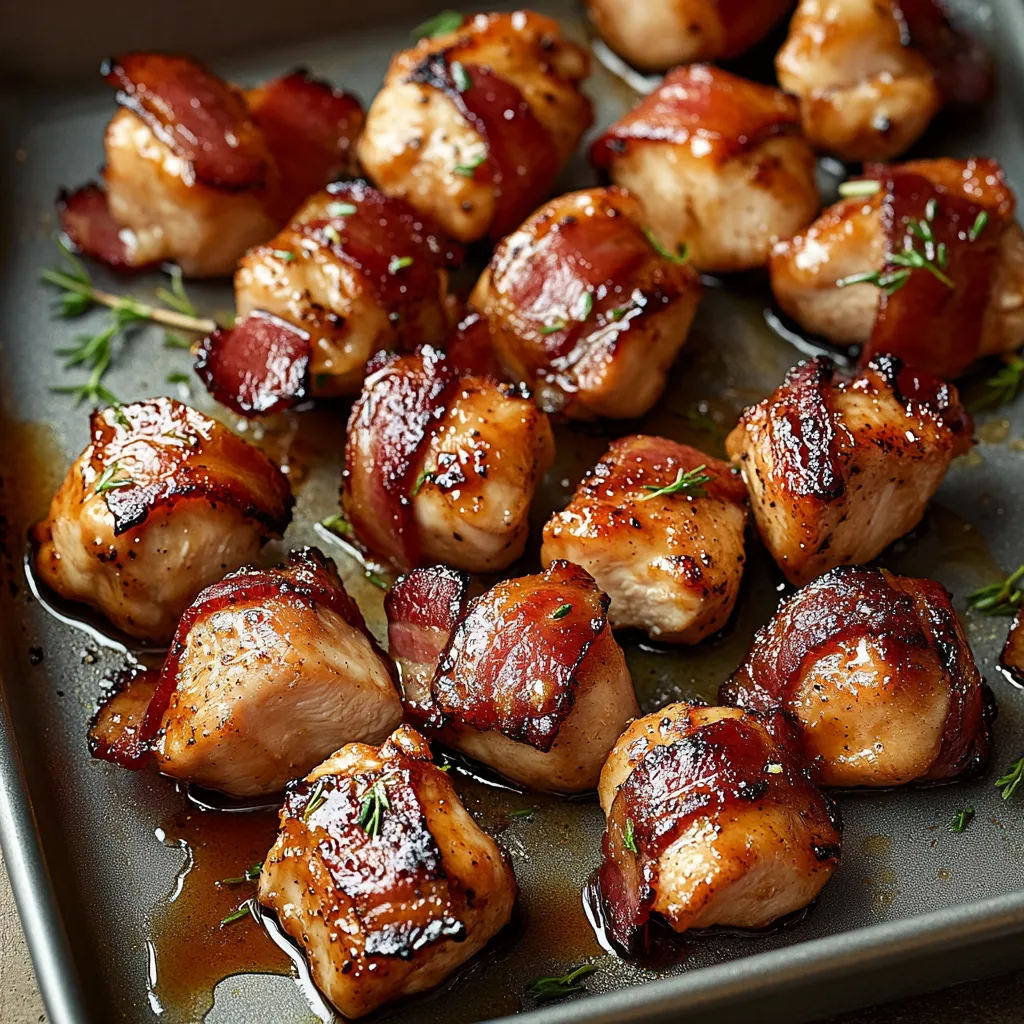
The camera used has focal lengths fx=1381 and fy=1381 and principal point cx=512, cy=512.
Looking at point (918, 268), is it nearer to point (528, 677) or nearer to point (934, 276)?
point (934, 276)

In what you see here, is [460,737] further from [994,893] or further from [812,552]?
Answer: [994,893]

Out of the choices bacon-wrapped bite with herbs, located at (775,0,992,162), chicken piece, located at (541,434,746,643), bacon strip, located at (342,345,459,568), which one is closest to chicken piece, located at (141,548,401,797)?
bacon strip, located at (342,345,459,568)

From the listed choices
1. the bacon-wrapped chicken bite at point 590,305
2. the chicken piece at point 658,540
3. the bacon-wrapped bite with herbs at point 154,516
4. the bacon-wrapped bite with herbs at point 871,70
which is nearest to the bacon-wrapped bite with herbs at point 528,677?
the chicken piece at point 658,540

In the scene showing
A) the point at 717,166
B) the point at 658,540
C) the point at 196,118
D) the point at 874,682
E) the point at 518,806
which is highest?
the point at 196,118

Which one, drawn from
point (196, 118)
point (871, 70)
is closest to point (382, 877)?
point (196, 118)

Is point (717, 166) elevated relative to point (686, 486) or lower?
elevated

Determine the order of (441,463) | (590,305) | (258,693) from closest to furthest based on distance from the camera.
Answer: (258,693)
(441,463)
(590,305)

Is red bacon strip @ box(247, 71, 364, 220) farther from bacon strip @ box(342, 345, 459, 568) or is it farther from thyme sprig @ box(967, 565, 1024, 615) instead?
thyme sprig @ box(967, 565, 1024, 615)
